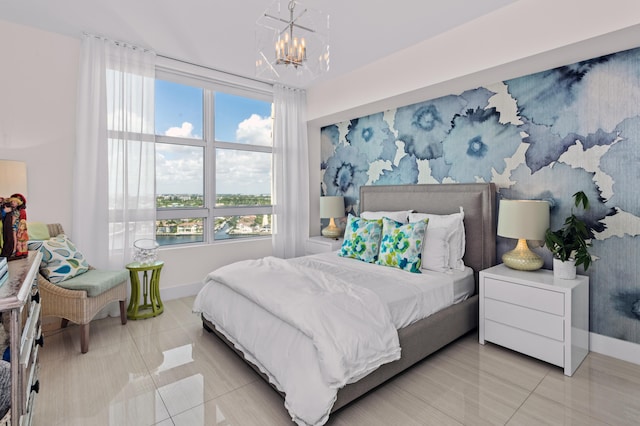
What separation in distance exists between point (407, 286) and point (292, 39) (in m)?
1.96

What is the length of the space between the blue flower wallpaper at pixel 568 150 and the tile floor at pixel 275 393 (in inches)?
26.0

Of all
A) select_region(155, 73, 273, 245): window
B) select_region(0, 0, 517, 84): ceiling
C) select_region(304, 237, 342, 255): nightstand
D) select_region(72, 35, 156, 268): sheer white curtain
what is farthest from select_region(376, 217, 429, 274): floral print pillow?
select_region(72, 35, 156, 268): sheer white curtain

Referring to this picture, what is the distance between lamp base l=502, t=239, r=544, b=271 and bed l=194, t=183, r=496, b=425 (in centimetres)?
28

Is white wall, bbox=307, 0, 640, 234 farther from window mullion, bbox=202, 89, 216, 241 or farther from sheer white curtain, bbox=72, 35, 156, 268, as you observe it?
sheer white curtain, bbox=72, 35, 156, 268

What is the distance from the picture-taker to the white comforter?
5.35 ft

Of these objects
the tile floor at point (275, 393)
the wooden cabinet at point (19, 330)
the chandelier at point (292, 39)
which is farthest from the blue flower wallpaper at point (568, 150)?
the wooden cabinet at point (19, 330)

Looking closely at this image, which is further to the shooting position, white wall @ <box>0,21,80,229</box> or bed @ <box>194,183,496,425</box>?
white wall @ <box>0,21,80,229</box>

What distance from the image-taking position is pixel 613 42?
2.27 meters

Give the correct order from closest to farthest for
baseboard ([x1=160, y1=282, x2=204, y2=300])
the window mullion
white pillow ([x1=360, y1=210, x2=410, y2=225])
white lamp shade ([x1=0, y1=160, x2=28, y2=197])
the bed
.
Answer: the bed, white lamp shade ([x1=0, y1=160, x2=28, y2=197]), white pillow ([x1=360, y1=210, x2=410, y2=225]), baseboard ([x1=160, y1=282, x2=204, y2=300]), the window mullion

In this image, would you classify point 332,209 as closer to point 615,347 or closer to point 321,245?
point 321,245

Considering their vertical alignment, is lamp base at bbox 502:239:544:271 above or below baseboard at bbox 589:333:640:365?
above

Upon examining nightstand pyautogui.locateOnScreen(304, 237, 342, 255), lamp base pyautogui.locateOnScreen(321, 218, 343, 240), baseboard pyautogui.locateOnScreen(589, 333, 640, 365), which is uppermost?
lamp base pyautogui.locateOnScreen(321, 218, 343, 240)

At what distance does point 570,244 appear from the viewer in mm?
2424

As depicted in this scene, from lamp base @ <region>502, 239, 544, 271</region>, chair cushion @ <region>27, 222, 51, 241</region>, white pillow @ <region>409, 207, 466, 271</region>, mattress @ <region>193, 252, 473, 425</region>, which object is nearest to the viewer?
mattress @ <region>193, 252, 473, 425</region>
